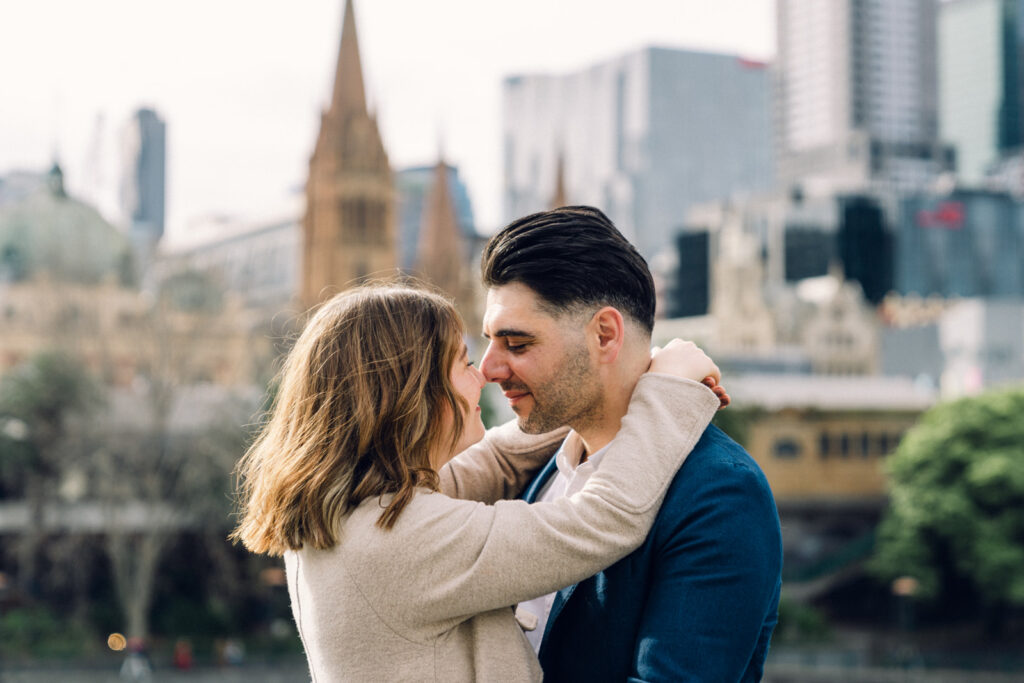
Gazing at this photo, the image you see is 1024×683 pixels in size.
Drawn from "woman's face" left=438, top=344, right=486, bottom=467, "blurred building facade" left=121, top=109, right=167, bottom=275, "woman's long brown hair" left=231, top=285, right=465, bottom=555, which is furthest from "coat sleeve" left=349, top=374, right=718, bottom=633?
"blurred building facade" left=121, top=109, right=167, bottom=275

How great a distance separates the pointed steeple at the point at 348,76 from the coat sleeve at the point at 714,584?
7479cm

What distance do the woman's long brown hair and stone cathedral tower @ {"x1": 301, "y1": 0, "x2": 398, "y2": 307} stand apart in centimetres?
7209

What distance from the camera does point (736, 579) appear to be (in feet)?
10.2

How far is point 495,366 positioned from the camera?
144 inches

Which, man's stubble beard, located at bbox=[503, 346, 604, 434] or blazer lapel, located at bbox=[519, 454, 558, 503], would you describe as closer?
man's stubble beard, located at bbox=[503, 346, 604, 434]

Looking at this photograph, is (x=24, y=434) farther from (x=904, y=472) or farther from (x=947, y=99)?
(x=947, y=99)

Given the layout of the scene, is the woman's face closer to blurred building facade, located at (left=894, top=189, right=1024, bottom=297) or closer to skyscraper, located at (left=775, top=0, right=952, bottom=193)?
blurred building facade, located at (left=894, top=189, right=1024, bottom=297)

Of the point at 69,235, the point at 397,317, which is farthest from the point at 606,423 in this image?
the point at 69,235

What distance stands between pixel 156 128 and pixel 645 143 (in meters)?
137

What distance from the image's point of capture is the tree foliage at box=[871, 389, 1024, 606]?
1516 inches

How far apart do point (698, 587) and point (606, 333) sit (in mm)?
802

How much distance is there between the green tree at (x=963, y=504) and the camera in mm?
38531

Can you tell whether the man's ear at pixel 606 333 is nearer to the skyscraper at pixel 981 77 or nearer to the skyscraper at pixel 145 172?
the skyscraper at pixel 145 172

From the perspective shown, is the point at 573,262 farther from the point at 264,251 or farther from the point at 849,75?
the point at 849,75
